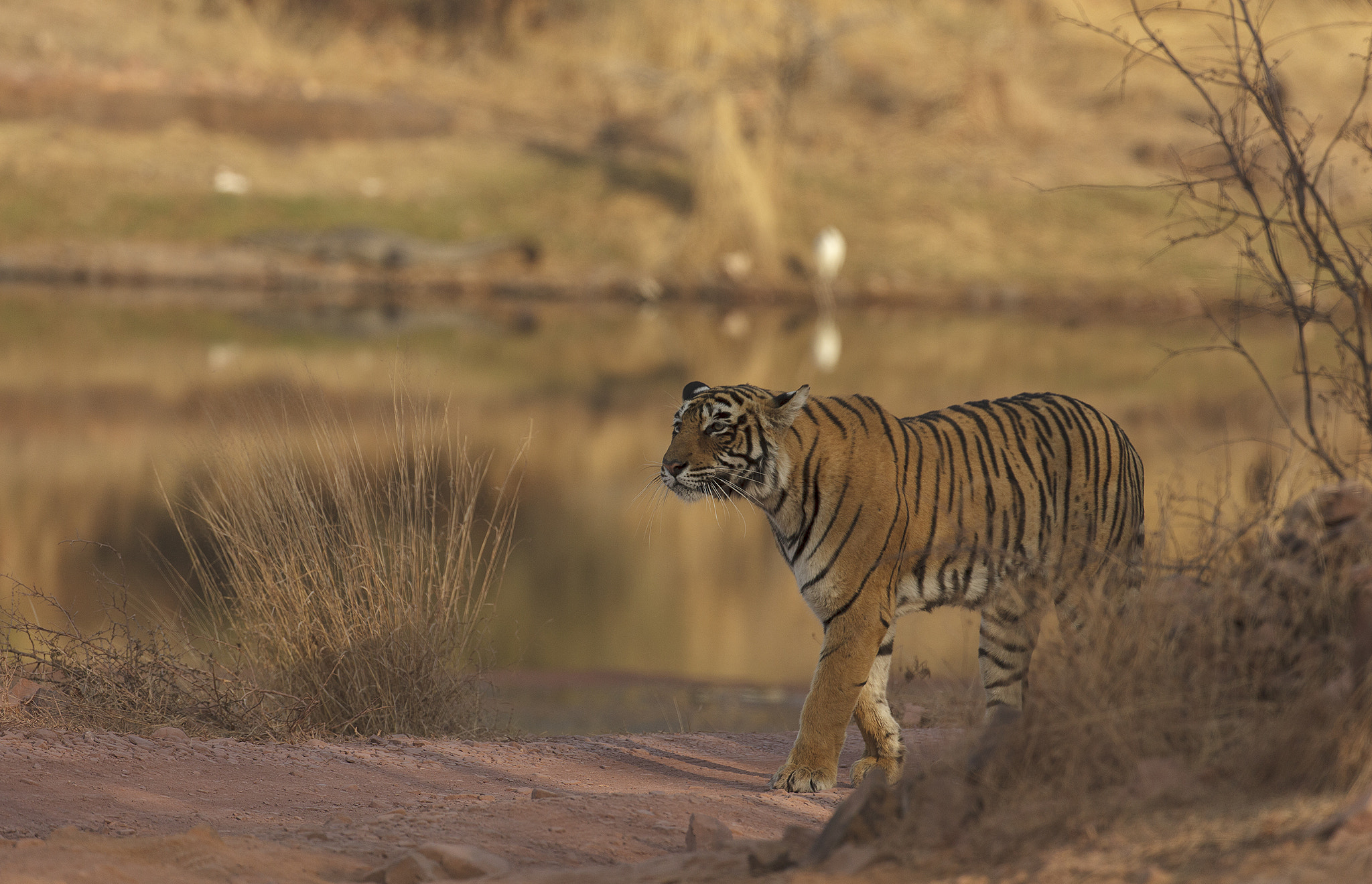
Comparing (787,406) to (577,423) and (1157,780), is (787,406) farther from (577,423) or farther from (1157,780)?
(577,423)

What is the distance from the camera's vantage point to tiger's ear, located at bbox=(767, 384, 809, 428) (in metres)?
5.74

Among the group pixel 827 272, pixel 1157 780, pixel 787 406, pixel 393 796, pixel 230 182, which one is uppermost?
pixel 230 182

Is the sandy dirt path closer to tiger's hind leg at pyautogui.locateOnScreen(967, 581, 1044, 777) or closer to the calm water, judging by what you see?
tiger's hind leg at pyautogui.locateOnScreen(967, 581, 1044, 777)

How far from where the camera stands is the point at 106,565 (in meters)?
11.6

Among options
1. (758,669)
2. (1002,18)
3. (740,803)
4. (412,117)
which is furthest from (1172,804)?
(1002,18)

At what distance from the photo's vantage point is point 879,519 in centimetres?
571

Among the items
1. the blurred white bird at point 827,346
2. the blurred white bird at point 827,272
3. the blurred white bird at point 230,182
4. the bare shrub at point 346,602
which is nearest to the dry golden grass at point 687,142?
the blurred white bird at point 230,182

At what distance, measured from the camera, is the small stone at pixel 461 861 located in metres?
4.36

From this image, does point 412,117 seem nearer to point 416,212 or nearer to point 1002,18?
point 416,212

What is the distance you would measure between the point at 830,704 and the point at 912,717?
2297 millimetres

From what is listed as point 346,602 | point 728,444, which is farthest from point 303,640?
point 728,444

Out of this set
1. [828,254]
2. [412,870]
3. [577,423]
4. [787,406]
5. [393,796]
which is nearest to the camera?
[412,870]

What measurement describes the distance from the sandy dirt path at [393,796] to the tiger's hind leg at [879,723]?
22 cm

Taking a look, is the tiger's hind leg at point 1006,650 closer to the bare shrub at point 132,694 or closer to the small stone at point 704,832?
the small stone at point 704,832
